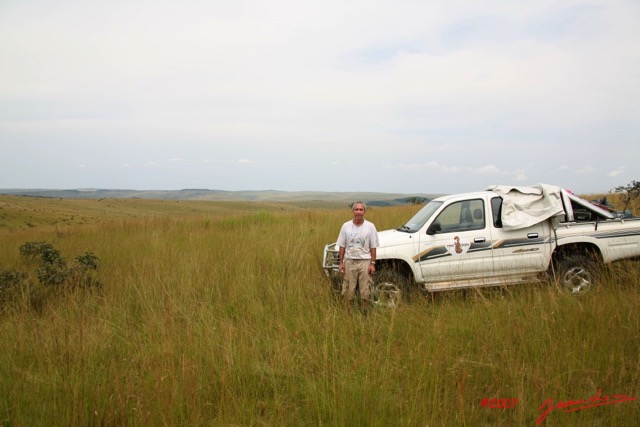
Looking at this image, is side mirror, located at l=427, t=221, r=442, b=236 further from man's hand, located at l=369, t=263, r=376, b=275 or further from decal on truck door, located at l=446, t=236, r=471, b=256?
man's hand, located at l=369, t=263, r=376, b=275

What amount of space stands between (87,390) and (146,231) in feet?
37.0

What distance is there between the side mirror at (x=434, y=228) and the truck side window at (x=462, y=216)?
60 mm

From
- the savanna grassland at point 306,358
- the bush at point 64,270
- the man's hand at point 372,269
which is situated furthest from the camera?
the bush at point 64,270

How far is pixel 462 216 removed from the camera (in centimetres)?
745

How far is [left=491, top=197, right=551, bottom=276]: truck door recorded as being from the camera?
7094mm

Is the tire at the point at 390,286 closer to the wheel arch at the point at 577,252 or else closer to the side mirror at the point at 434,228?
the side mirror at the point at 434,228

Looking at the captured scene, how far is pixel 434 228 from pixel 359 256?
1693mm

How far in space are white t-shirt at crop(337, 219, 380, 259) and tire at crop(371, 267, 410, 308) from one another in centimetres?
75

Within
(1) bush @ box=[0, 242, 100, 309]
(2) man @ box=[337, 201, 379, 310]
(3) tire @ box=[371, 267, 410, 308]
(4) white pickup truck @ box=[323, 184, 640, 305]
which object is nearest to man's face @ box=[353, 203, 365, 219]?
(2) man @ box=[337, 201, 379, 310]

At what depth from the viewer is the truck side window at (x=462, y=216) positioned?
24.1ft

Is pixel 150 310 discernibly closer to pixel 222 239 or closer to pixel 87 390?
pixel 87 390

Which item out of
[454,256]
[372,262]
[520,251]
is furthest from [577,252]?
[372,262]

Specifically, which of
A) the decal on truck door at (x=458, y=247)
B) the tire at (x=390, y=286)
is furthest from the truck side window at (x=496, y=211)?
the tire at (x=390, y=286)

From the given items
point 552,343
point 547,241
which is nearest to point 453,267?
point 547,241
